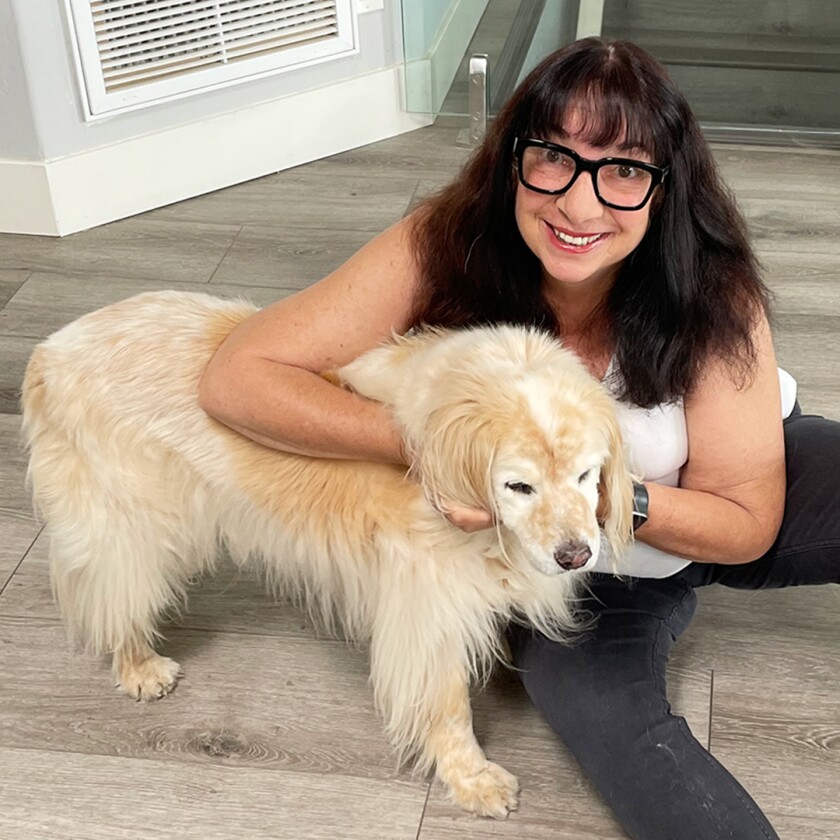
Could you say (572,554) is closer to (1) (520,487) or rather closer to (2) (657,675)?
(1) (520,487)

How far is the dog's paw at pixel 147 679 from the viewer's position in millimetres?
1676

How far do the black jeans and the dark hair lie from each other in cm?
24

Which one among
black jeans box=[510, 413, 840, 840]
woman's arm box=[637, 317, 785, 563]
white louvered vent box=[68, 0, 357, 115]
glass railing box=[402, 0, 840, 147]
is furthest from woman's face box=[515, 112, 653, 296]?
glass railing box=[402, 0, 840, 147]

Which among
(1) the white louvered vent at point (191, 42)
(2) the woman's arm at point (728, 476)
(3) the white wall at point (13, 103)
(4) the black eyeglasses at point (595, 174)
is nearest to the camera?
(4) the black eyeglasses at point (595, 174)

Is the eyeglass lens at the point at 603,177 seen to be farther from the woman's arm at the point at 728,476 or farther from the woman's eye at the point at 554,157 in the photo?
the woman's arm at the point at 728,476

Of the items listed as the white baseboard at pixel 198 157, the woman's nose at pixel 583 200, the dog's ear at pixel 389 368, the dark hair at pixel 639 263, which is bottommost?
the white baseboard at pixel 198 157

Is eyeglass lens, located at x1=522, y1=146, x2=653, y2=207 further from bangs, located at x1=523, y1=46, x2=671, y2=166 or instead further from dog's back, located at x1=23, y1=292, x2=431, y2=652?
dog's back, located at x1=23, y1=292, x2=431, y2=652

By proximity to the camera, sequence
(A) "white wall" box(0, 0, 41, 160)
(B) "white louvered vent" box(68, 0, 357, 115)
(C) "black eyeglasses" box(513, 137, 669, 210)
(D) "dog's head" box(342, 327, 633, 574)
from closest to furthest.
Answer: (D) "dog's head" box(342, 327, 633, 574) < (C) "black eyeglasses" box(513, 137, 669, 210) < (A) "white wall" box(0, 0, 41, 160) < (B) "white louvered vent" box(68, 0, 357, 115)

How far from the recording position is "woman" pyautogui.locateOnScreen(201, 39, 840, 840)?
4.23 ft

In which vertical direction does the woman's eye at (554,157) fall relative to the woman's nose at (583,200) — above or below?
above

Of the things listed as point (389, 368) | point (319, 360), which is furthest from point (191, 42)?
point (389, 368)

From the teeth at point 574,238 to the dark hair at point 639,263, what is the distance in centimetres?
9

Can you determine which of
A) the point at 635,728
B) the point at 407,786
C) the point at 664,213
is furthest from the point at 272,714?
the point at 664,213

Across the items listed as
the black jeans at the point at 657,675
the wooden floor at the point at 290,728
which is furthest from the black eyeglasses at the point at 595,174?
the wooden floor at the point at 290,728
